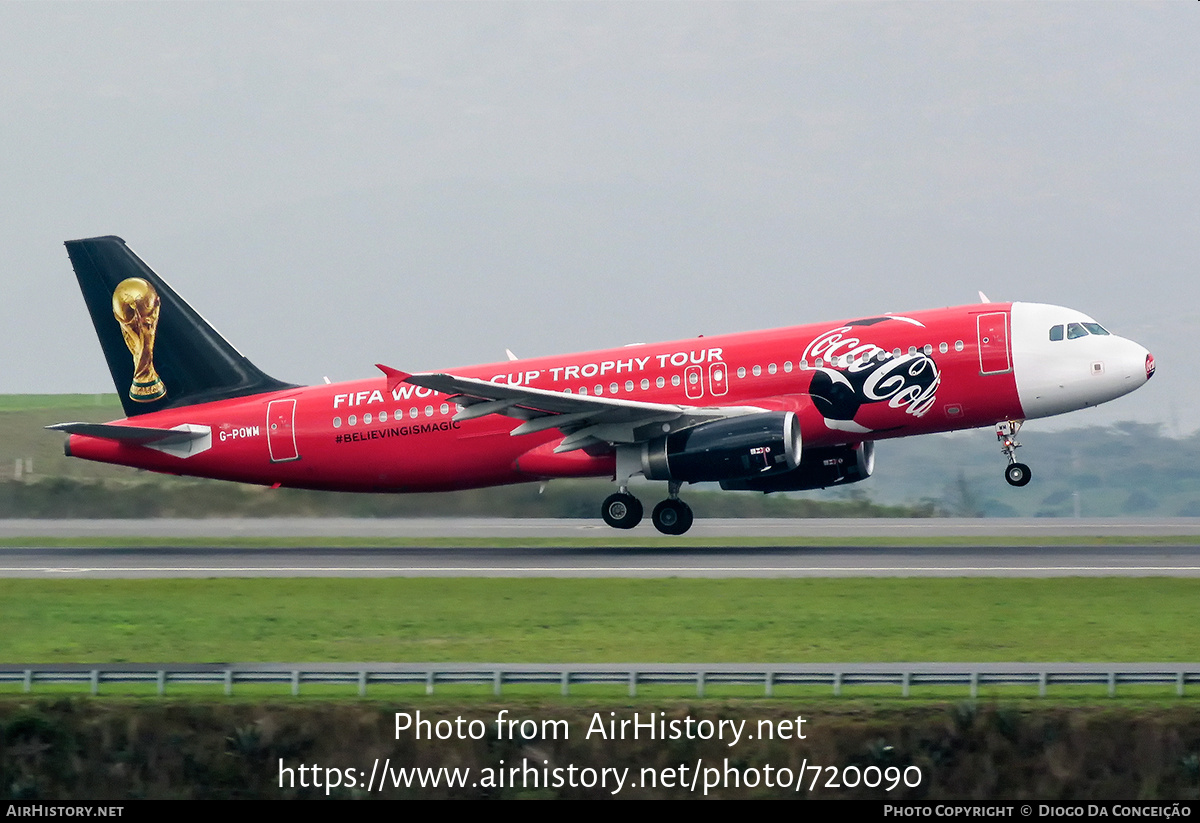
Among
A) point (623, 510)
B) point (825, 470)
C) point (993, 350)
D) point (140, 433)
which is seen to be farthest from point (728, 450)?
point (140, 433)

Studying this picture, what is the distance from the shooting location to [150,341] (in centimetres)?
4041

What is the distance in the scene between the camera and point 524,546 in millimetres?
38375

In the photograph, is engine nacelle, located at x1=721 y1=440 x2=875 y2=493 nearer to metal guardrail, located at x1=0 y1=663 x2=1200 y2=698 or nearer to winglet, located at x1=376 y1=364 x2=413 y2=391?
winglet, located at x1=376 y1=364 x2=413 y2=391

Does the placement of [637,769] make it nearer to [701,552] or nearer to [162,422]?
[701,552]

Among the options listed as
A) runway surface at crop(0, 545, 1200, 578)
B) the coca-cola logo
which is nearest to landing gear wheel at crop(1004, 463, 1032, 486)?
runway surface at crop(0, 545, 1200, 578)

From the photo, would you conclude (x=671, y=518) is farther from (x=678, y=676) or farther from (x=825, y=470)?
(x=678, y=676)

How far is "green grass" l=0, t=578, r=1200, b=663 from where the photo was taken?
72.9 feet

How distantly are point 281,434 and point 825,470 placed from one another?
1426 centimetres

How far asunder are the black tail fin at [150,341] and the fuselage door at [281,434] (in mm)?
1379

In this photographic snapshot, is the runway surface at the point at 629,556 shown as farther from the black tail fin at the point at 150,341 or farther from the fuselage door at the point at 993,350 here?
the fuselage door at the point at 993,350

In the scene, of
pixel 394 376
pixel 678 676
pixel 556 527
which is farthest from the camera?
pixel 556 527

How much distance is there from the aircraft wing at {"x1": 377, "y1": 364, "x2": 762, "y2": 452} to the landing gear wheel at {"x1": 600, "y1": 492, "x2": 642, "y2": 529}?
165 centimetres

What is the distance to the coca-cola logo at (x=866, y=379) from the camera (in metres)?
34.9

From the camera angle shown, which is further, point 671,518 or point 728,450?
point 671,518
